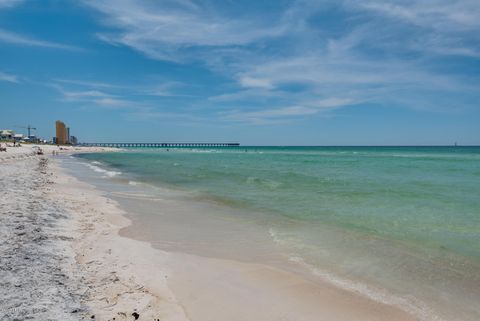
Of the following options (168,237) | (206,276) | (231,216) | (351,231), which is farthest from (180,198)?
(206,276)

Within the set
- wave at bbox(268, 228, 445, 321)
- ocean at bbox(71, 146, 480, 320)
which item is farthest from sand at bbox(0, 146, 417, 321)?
ocean at bbox(71, 146, 480, 320)

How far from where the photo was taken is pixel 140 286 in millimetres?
4930

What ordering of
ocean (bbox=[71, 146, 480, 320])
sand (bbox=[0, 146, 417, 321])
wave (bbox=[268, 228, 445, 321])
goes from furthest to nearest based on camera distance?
ocean (bbox=[71, 146, 480, 320])
wave (bbox=[268, 228, 445, 321])
sand (bbox=[0, 146, 417, 321])

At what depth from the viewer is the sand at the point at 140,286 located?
4.04 meters

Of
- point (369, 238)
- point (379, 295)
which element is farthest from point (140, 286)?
point (369, 238)

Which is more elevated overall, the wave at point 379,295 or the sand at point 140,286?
the sand at point 140,286

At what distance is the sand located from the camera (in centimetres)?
404

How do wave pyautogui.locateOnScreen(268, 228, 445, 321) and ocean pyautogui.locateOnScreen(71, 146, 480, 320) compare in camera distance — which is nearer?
wave pyautogui.locateOnScreen(268, 228, 445, 321)

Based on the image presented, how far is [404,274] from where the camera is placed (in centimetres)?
610

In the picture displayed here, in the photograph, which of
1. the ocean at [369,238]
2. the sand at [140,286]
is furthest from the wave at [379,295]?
the sand at [140,286]

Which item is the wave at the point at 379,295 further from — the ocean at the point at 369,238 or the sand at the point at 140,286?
the sand at the point at 140,286

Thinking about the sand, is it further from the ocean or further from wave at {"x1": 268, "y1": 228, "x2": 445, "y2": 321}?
the ocean

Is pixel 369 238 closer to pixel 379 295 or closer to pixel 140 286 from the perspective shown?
pixel 379 295

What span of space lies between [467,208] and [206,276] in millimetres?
10878
